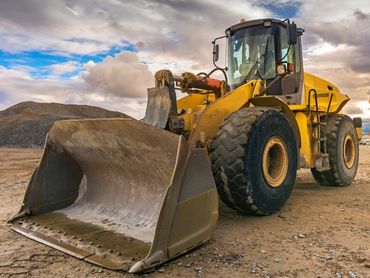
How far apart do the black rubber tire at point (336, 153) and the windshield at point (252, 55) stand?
169 cm

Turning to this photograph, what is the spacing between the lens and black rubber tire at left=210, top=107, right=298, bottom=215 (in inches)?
156

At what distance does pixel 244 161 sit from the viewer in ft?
13.1

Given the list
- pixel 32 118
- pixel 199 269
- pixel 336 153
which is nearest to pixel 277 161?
pixel 199 269

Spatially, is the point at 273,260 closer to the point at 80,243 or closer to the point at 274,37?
the point at 80,243

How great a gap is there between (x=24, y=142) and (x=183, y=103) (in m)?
13.7

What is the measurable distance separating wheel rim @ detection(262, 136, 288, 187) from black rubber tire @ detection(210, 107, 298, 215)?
0.34ft

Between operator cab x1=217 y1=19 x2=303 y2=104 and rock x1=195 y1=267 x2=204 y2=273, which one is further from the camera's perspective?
operator cab x1=217 y1=19 x2=303 y2=104

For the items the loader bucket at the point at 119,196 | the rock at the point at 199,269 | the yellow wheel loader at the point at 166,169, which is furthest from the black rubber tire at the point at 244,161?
the rock at the point at 199,269

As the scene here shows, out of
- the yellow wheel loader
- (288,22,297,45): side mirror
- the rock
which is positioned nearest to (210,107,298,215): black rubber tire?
the yellow wheel loader

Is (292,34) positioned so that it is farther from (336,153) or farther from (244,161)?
(336,153)

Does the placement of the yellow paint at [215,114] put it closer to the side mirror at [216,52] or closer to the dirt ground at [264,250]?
the dirt ground at [264,250]

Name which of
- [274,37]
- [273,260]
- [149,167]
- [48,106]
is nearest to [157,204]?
[149,167]

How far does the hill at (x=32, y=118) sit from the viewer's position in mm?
17719

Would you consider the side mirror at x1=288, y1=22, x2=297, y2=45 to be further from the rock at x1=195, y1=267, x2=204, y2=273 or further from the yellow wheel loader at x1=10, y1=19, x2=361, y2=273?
the rock at x1=195, y1=267, x2=204, y2=273
